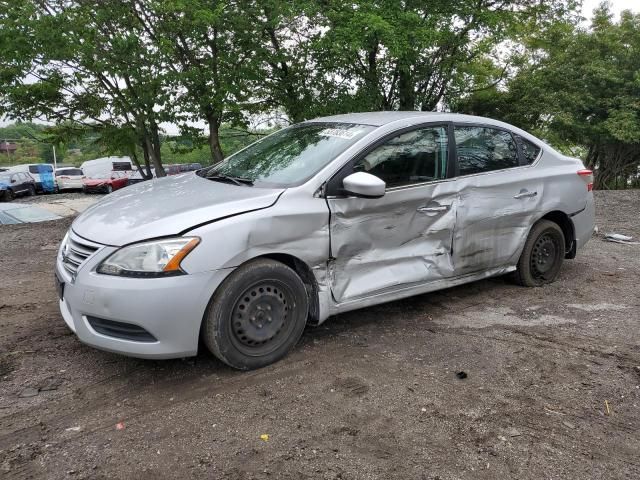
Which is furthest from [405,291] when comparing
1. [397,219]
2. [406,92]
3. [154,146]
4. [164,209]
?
[154,146]

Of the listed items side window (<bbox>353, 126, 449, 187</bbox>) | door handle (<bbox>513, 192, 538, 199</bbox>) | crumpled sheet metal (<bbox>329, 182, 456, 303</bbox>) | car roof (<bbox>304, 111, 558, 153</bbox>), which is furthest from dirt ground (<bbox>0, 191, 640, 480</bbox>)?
car roof (<bbox>304, 111, 558, 153</bbox>)

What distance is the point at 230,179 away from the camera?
398 centimetres

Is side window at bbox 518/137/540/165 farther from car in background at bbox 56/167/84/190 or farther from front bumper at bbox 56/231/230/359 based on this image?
car in background at bbox 56/167/84/190

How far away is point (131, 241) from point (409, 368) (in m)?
1.95

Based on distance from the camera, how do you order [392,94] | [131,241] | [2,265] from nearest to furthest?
[131,241], [2,265], [392,94]

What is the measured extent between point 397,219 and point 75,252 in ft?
7.39

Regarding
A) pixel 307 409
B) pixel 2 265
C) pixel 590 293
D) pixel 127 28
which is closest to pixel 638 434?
pixel 307 409

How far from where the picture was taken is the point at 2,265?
20.6ft

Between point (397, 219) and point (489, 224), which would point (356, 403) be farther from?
point (489, 224)

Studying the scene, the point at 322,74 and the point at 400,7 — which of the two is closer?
the point at 400,7

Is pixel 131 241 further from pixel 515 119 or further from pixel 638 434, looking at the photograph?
pixel 515 119

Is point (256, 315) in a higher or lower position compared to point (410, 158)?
lower

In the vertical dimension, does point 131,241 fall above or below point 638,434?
above

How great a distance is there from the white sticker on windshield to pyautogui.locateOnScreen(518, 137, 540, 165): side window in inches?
76.0
